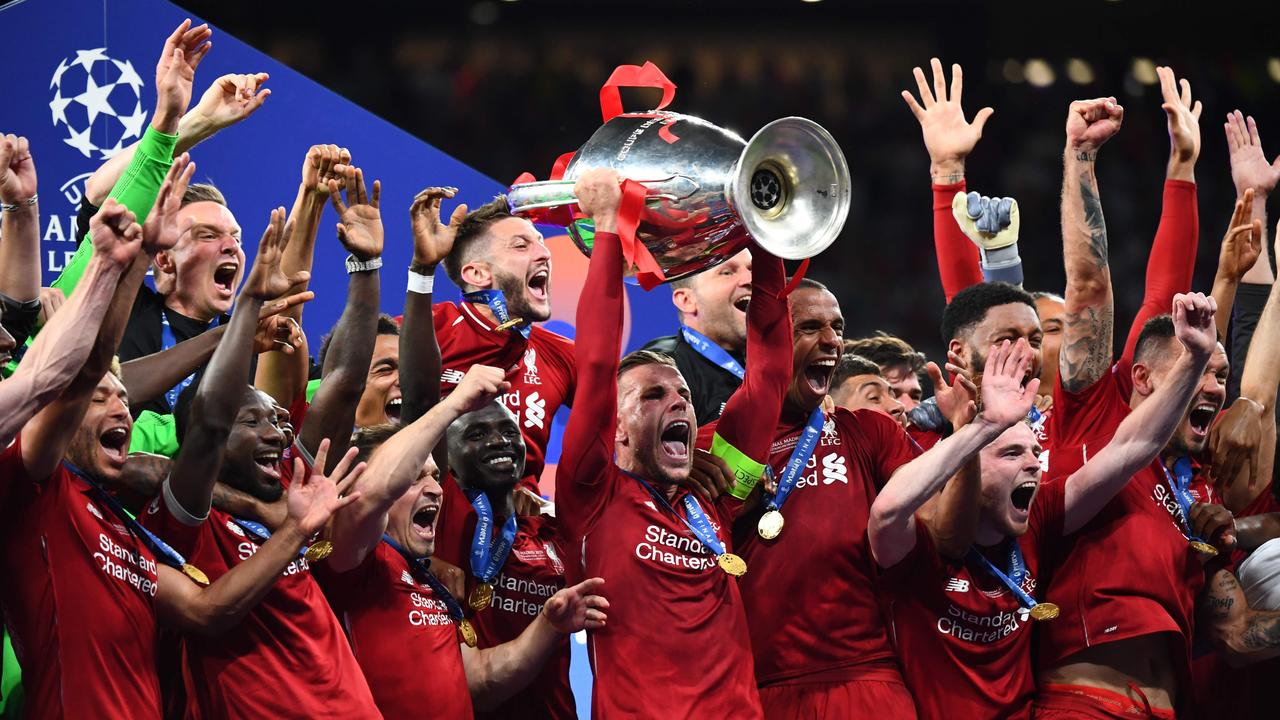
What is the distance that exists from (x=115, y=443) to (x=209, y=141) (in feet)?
7.52

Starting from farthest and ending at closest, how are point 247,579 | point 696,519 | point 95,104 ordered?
point 95,104 < point 696,519 < point 247,579

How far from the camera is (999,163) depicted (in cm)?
1149

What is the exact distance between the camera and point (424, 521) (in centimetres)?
413

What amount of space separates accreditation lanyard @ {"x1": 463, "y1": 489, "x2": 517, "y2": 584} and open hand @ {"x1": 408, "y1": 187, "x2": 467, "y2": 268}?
701mm

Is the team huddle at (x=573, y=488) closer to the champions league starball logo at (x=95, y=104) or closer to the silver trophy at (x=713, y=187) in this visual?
the silver trophy at (x=713, y=187)

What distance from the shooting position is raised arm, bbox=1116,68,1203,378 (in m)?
5.10

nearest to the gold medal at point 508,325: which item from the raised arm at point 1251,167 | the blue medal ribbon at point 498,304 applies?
the blue medal ribbon at point 498,304

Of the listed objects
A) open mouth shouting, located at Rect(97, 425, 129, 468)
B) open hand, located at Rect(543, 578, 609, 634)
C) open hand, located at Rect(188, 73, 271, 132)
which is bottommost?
open hand, located at Rect(543, 578, 609, 634)

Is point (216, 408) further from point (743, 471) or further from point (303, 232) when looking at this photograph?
point (743, 471)

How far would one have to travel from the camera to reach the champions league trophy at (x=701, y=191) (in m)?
3.76

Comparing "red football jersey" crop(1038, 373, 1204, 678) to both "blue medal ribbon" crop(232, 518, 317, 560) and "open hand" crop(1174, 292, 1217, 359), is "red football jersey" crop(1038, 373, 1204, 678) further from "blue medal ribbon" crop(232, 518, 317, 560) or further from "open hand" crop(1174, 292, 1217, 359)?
"blue medal ribbon" crop(232, 518, 317, 560)

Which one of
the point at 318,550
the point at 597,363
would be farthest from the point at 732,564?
the point at 318,550

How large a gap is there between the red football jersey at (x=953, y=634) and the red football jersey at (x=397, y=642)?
1.22 meters

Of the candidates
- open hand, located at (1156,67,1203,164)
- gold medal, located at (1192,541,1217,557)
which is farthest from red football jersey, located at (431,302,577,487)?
open hand, located at (1156,67,1203,164)
